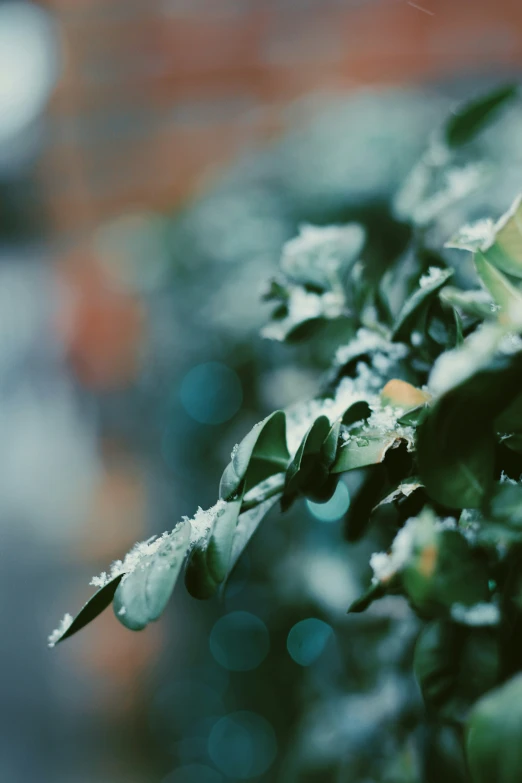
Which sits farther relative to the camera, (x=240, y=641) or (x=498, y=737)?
(x=240, y=641)

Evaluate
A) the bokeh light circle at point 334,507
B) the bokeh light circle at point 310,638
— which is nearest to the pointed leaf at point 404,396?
the bokeh light circle at point 334,507

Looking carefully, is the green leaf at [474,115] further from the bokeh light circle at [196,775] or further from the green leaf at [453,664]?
the bokeh light circle at [196,775]

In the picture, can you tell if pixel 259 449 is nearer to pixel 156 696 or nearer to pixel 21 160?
pixel 156 696

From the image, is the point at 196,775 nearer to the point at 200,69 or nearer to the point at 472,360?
the point at 472,360

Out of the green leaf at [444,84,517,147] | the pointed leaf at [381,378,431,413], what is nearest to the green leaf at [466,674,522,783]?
the pointed leaf at [381,378,431,413]

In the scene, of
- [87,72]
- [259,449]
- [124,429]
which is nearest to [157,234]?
[124,429]

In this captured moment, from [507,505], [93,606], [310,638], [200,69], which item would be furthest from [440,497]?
[200,69]
